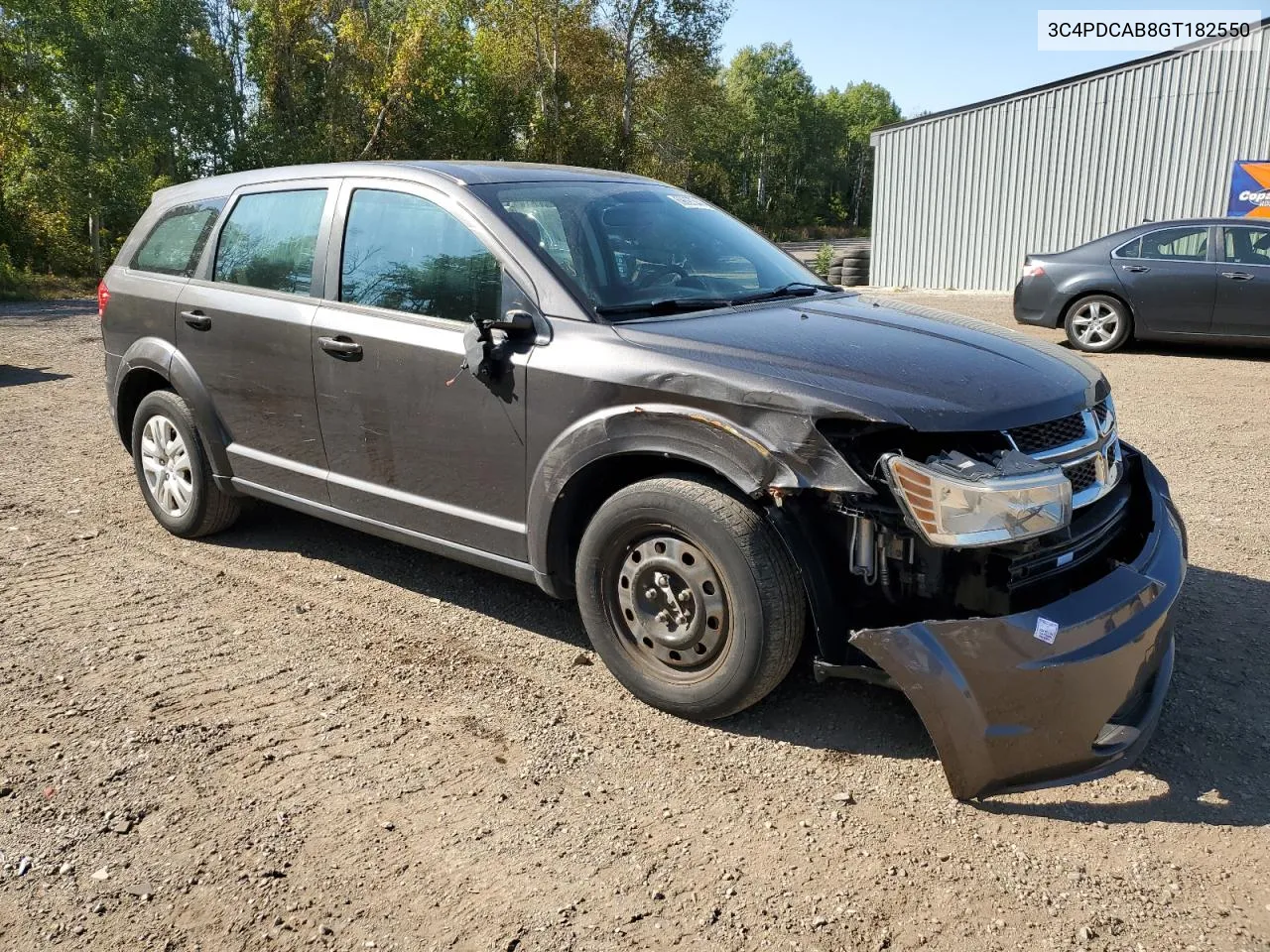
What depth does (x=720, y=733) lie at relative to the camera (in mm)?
3395

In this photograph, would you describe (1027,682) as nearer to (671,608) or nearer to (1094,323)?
(671,608)

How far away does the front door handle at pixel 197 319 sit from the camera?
15.8 feet

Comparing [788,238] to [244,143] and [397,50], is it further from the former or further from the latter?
[244,143]

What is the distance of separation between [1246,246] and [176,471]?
1060cm

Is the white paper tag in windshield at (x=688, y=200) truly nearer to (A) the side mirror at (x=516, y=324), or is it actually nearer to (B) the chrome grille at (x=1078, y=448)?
(A) the side mirror at (x=516, y=324)

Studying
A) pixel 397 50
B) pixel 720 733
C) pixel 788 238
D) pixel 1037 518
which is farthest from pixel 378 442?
pixel 788 238

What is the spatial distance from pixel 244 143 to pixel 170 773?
28.4 metres

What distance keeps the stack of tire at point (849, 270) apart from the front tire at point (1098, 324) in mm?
11646

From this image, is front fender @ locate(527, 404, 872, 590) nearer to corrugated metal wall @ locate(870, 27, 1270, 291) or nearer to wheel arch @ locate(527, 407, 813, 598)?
wheel arch @ locate(527, 407, 813, 598)

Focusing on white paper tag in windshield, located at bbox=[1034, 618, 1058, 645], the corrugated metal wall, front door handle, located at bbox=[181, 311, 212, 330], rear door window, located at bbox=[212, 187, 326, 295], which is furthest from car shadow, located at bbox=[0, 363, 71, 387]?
the corrugated metal wall

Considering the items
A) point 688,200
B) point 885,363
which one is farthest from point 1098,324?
point 885,363

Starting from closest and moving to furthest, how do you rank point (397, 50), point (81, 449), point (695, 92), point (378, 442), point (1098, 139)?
point (378, 442) < point (81, 449) < point (1098, 139) < point (397, 50) < point (695, 92)

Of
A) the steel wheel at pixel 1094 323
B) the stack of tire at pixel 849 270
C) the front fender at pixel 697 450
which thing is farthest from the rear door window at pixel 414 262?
the stack of tire at pixel 849 270

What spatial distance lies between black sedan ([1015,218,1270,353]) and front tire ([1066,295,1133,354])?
11mm
